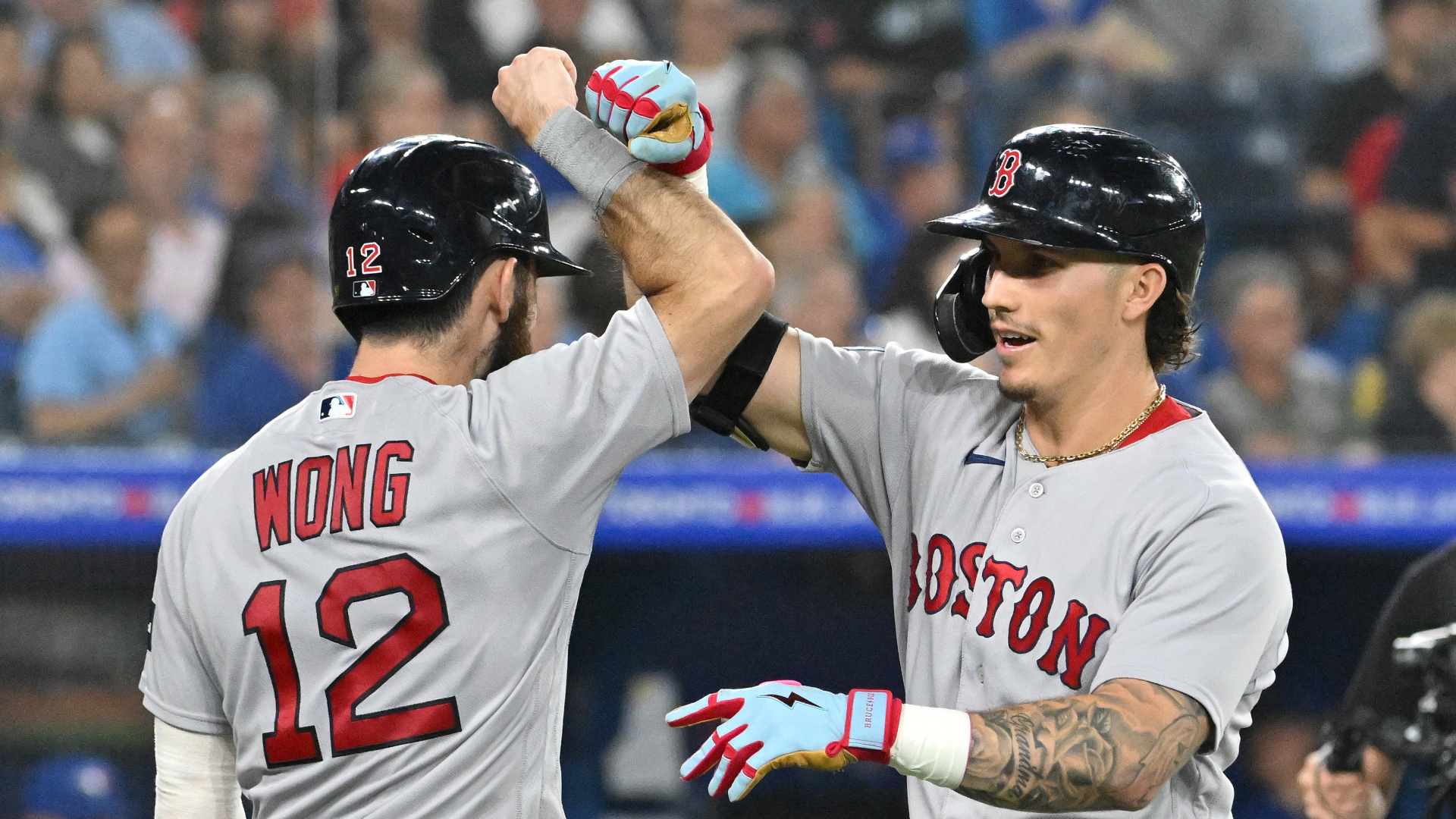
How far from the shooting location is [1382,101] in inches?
214

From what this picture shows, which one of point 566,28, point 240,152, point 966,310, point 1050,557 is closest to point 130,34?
point 240,152

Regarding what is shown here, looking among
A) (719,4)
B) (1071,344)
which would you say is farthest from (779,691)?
(719,4)

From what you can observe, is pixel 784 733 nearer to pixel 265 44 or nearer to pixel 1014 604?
pixel 1014 604

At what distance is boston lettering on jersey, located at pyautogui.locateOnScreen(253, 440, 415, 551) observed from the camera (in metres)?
1.82

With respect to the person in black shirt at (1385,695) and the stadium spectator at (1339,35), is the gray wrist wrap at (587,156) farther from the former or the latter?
the stadium spectator at (1339,35)

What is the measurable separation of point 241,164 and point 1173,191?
14.6 feet

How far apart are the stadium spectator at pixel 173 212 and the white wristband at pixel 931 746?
4374mm

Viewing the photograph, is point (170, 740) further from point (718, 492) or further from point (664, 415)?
point (718, 492)

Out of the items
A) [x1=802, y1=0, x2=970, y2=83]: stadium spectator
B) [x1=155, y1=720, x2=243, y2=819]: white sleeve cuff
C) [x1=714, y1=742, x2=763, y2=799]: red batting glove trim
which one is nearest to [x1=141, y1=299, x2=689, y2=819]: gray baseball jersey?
[x1=155, y1=720, x2=243, y2=819]: white sleeve cuff

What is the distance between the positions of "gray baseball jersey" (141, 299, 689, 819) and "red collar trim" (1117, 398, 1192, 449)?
675mm

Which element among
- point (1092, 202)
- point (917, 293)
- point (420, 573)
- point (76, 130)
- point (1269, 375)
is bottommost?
point (1269, 375)

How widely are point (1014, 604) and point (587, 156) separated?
33.9 inches

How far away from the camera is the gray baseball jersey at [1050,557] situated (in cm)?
185

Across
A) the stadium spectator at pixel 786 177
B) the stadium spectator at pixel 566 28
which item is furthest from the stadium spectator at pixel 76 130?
the stadium spectator at pixel 786 177
